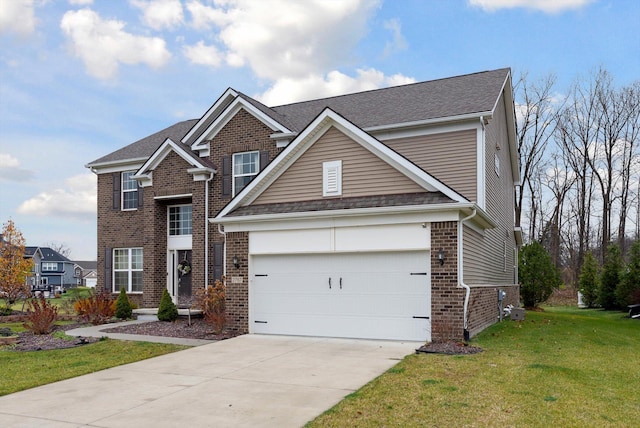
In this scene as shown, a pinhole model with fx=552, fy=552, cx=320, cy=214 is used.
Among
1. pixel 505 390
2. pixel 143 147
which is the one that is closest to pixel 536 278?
pixel 143 147

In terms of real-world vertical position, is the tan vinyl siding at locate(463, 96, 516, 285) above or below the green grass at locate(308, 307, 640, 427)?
above

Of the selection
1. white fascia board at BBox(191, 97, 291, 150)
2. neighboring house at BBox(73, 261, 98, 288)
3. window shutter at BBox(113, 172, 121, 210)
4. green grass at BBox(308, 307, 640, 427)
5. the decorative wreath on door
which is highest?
white fascia board at BBox(191, 97, 291, 150)

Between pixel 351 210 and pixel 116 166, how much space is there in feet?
43.5

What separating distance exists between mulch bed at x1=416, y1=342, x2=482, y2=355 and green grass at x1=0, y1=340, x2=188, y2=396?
527 centimetres

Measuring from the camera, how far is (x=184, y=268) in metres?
20.5

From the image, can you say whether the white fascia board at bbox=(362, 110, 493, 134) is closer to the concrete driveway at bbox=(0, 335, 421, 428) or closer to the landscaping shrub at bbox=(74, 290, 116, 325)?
the concrete driveway at bbox=(0, 335, 421, 428)

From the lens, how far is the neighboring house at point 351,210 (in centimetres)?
1209

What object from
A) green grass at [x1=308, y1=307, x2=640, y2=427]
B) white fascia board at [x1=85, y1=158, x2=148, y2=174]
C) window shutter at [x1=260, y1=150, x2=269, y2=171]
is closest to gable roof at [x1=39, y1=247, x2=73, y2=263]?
white fascia board at [x1=85, y1=158, x2=148, y2=174]

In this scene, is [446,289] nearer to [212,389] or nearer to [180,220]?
[212,389]

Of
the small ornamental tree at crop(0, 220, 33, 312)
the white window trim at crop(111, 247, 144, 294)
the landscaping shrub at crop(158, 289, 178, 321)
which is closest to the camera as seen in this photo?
the landscaping shrub at crop(158, 289, 178, 321)

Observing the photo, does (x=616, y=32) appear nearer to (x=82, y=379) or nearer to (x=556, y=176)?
(x=556, y=176)

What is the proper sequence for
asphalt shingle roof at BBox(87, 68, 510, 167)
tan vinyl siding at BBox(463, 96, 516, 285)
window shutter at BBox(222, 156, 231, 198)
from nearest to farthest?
tan vinyl siding at BBox(463, 96, 516, 285)
asphalt shingle roof at BBox(87, 68, 510, 167)
window shutter at BBox(222, 156, 231, 198)

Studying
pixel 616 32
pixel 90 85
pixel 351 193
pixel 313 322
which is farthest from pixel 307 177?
pixel 616 32

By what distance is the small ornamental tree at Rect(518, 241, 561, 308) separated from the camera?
26.6 metres
